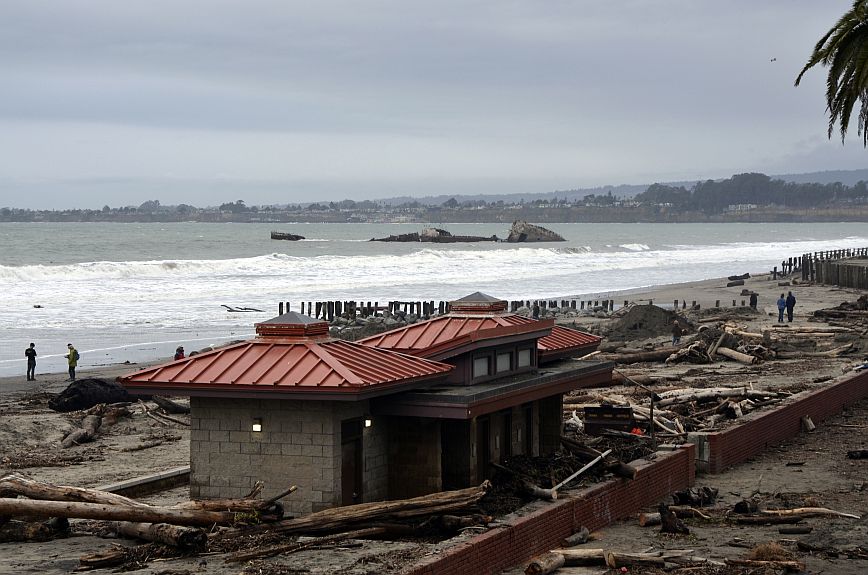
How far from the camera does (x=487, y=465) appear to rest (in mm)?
20688

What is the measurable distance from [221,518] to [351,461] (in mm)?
2363

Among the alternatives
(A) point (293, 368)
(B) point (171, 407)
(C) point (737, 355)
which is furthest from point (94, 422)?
(C) point (737, 355)

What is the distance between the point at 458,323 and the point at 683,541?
5369 mm

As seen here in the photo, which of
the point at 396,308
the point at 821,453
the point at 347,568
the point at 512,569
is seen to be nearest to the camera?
the point at 347,568

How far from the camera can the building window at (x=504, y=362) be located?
21719mm

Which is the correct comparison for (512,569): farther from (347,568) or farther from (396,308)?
(396,308)

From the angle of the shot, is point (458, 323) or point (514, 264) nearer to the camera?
point (458, 323)

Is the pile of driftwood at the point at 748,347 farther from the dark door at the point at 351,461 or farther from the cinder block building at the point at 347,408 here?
the dark door at the point at 351,461

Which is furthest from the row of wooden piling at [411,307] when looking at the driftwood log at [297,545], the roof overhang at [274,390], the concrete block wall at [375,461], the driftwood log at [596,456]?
the driftwood log at [297,545]

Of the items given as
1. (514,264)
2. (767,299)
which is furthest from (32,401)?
(514,264)

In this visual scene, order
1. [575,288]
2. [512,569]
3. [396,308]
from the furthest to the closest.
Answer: [575,288] → [396,308] → [512,569]

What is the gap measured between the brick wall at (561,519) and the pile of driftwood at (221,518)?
644mm

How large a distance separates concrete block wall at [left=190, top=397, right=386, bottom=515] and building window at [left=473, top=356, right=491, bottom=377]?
103 inches

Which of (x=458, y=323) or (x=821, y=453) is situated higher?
(x=458, y=323)
